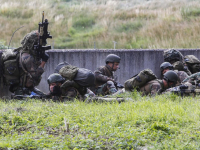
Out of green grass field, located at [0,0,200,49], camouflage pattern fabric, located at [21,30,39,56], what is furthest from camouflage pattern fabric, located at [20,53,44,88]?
green grass field, located at [0,0,200,49]

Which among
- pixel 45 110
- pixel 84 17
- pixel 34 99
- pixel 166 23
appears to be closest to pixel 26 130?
pixel 45 110

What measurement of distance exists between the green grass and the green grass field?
14434mm

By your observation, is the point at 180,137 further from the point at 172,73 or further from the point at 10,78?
the point at 10,78

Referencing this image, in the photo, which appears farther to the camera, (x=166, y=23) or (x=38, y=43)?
(x=166, y=23)

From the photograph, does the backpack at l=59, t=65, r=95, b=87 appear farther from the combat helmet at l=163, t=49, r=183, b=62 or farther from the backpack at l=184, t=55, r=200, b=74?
the backpack at l=184, t=55, r=200, b=74

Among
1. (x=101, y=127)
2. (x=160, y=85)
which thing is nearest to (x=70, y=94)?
(x=160, y=85)

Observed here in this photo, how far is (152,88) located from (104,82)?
54.6 inches

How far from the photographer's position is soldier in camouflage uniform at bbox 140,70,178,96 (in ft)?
36.1

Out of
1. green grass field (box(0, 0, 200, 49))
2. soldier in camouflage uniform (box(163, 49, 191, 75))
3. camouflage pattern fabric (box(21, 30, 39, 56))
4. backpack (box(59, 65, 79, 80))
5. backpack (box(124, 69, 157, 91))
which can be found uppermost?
green grass field (box(0, 0, 200, 49))

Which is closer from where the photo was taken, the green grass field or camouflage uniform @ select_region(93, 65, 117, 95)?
camouflage uniform @ select_region(93, 65, 117, 95)

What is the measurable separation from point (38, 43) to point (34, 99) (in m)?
1.64

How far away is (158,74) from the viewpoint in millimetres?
13953

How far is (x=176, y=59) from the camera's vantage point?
44.6ft

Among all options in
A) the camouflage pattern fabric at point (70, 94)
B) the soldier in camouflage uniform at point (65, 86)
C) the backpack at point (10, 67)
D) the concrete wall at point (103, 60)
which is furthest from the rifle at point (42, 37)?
the concrete wall at point (103, 60)
